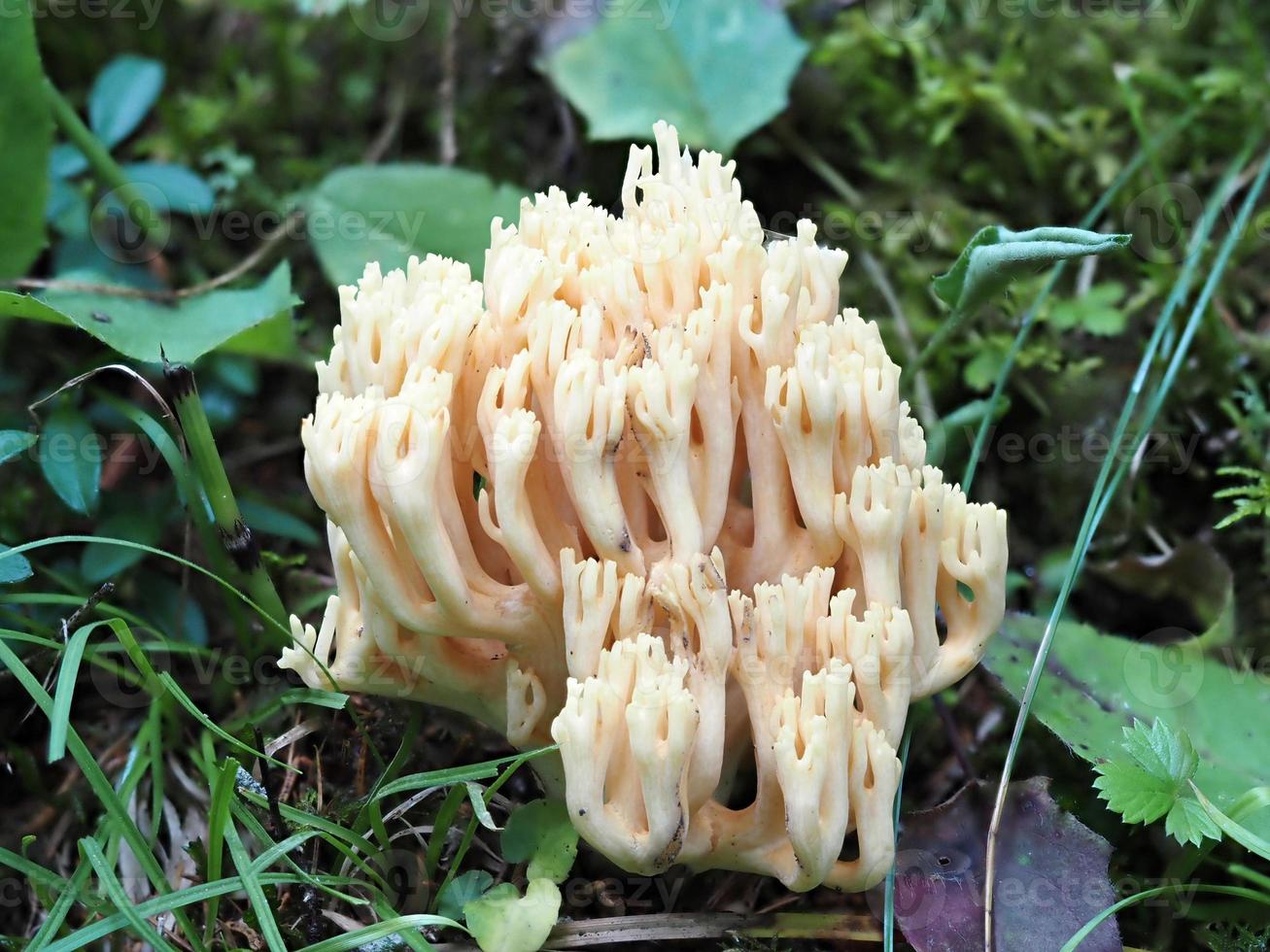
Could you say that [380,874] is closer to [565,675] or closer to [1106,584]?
[565,675]

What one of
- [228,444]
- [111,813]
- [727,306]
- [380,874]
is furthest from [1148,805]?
[228,444]

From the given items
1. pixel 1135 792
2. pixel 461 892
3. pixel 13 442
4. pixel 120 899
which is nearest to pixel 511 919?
pixel 461 892

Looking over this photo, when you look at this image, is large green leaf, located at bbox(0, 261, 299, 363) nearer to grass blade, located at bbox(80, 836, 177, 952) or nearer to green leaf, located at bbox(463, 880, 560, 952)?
grass blade, located at bbox(80, 836, 177, 952)

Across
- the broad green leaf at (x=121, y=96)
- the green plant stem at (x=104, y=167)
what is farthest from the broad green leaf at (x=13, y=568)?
the broad green leaf at (x=121, y=96)

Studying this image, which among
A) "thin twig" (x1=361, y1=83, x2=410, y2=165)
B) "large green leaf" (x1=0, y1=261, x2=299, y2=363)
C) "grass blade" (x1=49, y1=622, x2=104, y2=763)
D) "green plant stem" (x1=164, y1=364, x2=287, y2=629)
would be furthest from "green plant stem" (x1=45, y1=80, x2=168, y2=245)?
"grass blade" (x1=49, y1=622, x2=104, y2=763)

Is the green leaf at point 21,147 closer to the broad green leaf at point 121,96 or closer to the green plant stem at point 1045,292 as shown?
the broad green leaf at point 121,96

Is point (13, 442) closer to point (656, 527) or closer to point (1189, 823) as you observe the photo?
point (656, 527)
